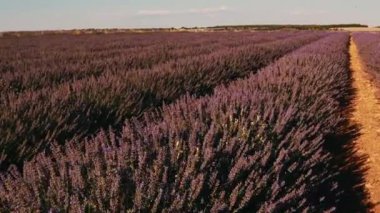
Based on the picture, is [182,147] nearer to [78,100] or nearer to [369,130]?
[78,100]

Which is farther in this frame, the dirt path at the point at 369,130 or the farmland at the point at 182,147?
the dirt path at the point at 369,130

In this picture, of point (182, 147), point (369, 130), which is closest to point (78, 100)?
point (182, 147)

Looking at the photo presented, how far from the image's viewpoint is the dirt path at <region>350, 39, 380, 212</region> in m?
4.11

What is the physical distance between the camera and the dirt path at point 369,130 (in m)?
4.11

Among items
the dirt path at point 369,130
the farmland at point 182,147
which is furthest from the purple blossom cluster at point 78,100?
the dirt path at point 369,130

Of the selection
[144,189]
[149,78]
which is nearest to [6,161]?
[144,189]

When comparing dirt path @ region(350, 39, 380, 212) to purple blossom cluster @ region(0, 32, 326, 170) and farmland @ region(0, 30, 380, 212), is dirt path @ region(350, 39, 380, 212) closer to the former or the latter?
farmland @ region(0, 30, 380, 212)

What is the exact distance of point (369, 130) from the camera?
6.26m

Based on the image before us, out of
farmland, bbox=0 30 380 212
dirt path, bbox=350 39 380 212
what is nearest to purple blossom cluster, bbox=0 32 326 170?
farmland, bbox=0 30 380 212

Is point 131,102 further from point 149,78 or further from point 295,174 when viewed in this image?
point 295,174

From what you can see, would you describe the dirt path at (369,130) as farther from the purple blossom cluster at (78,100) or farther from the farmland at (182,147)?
the purple blossom cluster at (78,100)

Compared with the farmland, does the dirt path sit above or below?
below

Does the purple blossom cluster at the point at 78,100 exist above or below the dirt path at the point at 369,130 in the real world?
above

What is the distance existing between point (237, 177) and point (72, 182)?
796 mm
